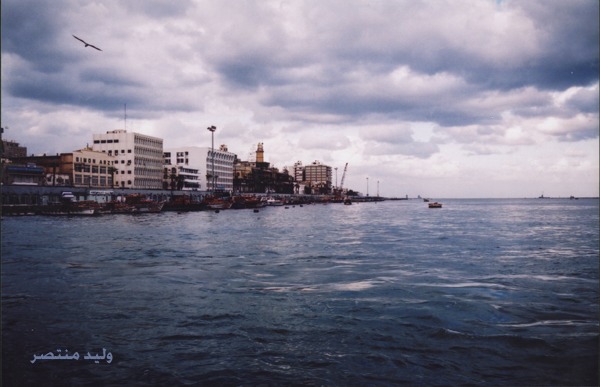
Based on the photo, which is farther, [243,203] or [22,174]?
[243,203]

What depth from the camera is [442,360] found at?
11.1m

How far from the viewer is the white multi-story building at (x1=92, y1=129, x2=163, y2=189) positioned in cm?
15562

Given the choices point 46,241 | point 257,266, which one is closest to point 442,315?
point 257,266

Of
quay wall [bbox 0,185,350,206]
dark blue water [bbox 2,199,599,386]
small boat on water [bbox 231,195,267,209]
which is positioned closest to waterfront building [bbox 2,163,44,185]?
quay wall [bbox 0,185,350,206]

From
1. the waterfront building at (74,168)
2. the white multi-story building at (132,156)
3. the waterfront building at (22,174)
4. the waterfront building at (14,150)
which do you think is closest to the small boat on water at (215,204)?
the waterfront building at (74,168)

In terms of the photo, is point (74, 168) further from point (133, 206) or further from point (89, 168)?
point (133, 206)

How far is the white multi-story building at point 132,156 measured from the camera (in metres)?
156

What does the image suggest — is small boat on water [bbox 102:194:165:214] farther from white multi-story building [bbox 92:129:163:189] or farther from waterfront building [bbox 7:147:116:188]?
white multi-story building [bbox 92:129:163:189]

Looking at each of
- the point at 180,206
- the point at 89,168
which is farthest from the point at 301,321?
the point at 89,168

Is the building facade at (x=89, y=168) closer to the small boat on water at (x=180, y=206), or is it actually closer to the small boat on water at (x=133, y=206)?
the small boat on water at (x=180, y=206)

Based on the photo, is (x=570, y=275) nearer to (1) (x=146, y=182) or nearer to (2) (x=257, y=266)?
(2) (x=257, y=266)

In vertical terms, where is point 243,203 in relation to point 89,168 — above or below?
below

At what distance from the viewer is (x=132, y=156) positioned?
155750mm

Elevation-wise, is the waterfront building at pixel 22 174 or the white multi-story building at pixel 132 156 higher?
the white multi-story building at pixel 132 156
